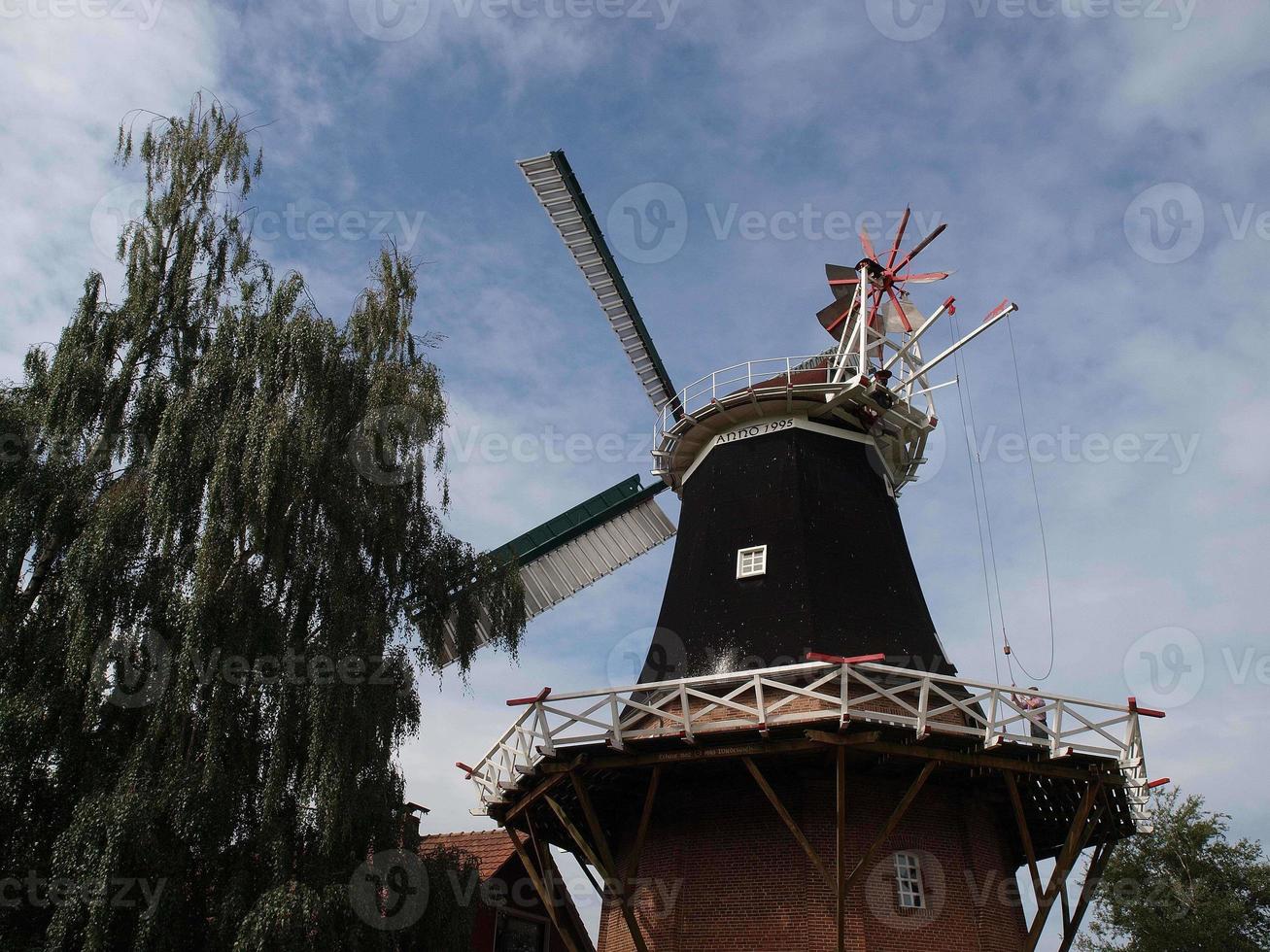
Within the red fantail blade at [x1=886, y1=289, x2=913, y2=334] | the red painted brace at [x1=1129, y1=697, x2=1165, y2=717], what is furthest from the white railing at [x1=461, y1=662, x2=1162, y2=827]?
the red fantail blade at [x1=886, y1=289, x2=913, y2=334]

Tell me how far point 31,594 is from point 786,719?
950cm

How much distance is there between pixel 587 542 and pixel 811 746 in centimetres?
1060

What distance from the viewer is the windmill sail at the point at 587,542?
69.7 ft

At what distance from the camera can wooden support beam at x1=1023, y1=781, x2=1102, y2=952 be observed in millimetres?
12758

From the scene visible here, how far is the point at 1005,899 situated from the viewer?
14.4m

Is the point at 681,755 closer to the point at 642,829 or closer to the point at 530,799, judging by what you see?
the point at 642,829

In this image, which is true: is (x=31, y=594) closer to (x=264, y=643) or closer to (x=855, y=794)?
(x=264, y=643)

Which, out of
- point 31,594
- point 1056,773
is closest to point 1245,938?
point 1056,773

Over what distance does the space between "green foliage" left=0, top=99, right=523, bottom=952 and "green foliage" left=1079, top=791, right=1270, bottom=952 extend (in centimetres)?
2124

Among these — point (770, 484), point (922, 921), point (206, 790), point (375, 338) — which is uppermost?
point (375, 338)

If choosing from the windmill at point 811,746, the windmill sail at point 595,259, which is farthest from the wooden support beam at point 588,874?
the windmill sail at point 595,259

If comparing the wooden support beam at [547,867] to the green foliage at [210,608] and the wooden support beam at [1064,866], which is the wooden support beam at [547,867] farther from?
the wooden support beam at [1064,866]

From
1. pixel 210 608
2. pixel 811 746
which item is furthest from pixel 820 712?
pixel 210 608

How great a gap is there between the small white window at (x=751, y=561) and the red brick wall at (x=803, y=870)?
3216 mm
